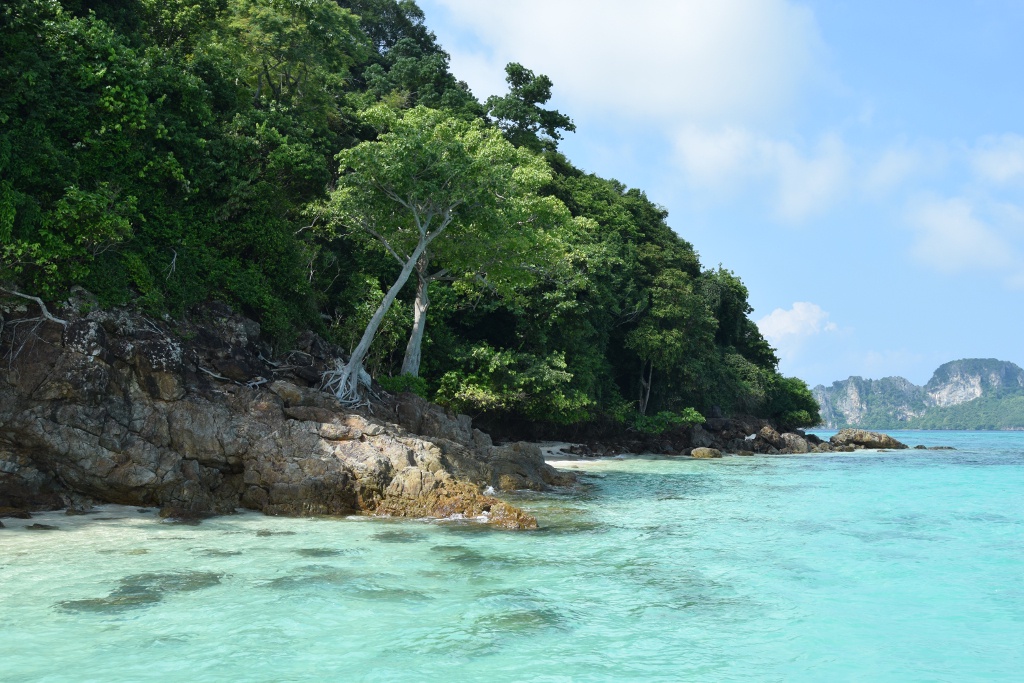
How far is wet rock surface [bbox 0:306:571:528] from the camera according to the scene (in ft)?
41.2

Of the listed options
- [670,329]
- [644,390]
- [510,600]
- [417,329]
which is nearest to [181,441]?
[510,600]

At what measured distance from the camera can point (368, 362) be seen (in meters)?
24.4

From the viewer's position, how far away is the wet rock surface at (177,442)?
12.6 metres

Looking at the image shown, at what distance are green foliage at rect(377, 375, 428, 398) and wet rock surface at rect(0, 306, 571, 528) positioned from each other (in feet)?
20.9

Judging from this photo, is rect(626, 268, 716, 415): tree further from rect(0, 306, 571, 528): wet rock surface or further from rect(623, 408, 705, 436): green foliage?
rect(0, 306, 571, 528): wet rock surface

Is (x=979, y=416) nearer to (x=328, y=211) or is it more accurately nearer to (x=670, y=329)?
(x=670, y=329)

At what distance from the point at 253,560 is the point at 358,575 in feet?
4.85

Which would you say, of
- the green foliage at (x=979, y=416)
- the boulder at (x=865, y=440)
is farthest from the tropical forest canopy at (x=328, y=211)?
the green foliage at (x=979, y=416)

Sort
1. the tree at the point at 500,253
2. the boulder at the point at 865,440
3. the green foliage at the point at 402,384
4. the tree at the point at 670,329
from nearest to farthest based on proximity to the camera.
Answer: the tree at the point at 500,253 < the green foliage at the point at 402,384 < the tree at the point at 670,329 < the boulder at the point at 865,440

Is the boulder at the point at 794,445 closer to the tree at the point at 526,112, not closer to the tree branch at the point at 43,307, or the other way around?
the tree at the point at 526,112

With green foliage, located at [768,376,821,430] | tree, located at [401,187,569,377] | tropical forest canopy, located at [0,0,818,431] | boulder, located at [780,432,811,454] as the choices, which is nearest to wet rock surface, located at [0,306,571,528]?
tropical forest canopy, located at [0,0,818,431]

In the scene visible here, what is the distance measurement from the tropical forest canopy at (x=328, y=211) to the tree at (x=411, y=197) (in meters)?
0.07

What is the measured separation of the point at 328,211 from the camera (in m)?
21.1

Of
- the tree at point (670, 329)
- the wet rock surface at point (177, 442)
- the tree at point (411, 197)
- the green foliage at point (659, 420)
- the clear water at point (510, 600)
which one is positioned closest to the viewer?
the clear water at point (510, 600)
